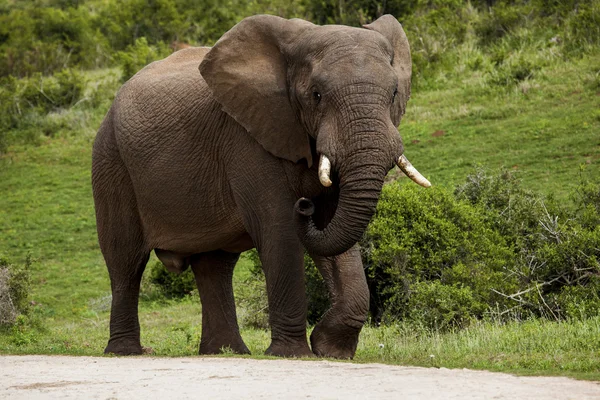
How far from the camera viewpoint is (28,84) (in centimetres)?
3572

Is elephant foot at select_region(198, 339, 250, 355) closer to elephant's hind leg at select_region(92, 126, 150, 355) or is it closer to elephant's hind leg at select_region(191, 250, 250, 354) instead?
elephant's hind leg at select_region(191, 250, 250, 354)

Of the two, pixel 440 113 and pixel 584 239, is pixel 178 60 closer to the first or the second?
pixel 584 239

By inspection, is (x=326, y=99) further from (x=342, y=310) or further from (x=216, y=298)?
(x=216, y=298)

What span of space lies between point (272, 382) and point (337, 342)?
2180mm

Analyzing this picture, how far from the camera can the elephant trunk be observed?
8383 mm

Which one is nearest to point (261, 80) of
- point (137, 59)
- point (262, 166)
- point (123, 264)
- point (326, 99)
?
point (262, 166)

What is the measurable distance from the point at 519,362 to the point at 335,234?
1619 millimetres

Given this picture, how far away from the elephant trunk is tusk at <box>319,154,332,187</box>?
0.34ft

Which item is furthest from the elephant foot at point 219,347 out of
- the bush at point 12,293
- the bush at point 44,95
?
the bush at point 44,95

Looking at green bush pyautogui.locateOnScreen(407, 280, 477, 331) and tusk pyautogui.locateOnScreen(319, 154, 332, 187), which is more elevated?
tusk pyautogui.locateOnScreen(319, 154, 332, 187)

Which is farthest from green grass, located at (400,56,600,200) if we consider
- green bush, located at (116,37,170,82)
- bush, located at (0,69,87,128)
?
bush, located at (0,69,87,128)

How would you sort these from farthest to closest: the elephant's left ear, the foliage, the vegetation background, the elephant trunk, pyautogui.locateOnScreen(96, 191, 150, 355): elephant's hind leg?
the foliage → the vegetation background → pyautogui.locateOnScreen(96, 191, 150, 355): elephant's hind leg → the elephant's left ear → the elephant trunk

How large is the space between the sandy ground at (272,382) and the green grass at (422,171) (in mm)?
1292

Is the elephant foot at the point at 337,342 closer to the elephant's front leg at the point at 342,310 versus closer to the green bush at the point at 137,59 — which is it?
the elephant's front leg at the point at 342,310
